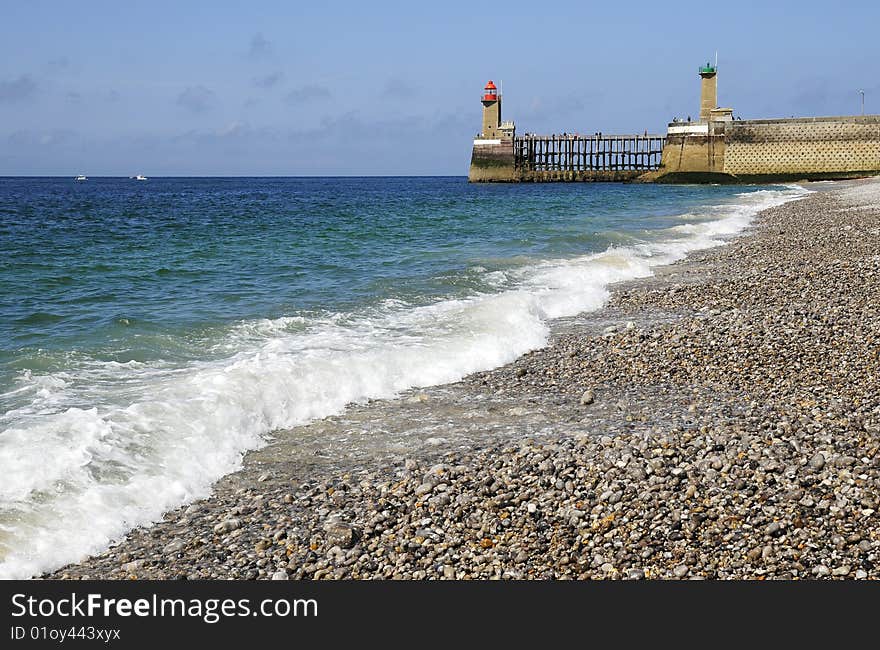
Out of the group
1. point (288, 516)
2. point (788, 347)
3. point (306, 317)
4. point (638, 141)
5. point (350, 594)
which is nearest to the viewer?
point (350, 594)

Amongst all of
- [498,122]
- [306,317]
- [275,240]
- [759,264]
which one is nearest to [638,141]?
[498,122]

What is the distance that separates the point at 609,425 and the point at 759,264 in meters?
9.82

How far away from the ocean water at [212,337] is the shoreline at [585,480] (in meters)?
0.39

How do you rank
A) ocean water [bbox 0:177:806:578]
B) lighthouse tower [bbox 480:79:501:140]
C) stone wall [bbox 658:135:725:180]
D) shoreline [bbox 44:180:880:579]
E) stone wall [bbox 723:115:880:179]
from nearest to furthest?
1. shoreline [bbox 44:180:880:579]
2. ocean water [bbox 0:177:806:578]
3. stone wall [bbox 723:115:880:179]
4. stone wall [bbox 658:135:725:180]
5. lighthouse tower [bbox 480:79:501:140]

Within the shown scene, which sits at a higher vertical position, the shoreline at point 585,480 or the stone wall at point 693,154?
the stone wall at point 693,154

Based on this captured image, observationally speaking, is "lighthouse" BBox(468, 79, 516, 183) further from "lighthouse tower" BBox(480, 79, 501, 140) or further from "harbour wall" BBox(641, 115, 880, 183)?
"harbour wall" BBox(641, 115, 880, 183)

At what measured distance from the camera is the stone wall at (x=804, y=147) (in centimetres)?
5919

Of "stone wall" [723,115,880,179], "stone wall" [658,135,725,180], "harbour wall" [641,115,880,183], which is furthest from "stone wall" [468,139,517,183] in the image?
"stone wall" [723,115,880,179]

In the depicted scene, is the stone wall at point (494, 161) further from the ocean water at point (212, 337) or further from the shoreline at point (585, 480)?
the shoreline at point (585, 480)

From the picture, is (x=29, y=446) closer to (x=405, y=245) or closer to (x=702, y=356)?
(x=702, y=356)

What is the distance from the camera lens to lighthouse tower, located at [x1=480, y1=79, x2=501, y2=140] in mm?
73062

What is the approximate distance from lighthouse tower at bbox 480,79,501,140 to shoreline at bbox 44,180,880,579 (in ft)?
220

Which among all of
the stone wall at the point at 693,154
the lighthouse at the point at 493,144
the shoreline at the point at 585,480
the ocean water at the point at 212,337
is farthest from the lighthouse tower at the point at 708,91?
the shoreline at the point at 585,480

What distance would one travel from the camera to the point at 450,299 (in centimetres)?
1310
